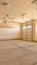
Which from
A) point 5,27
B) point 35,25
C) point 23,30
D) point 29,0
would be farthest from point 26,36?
point 29,0

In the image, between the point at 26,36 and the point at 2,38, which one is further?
the point at 2,38

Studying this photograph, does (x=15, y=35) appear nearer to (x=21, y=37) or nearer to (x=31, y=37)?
(x=21, y=37)

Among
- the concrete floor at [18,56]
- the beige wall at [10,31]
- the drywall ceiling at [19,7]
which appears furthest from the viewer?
the beige wall at [10,31]

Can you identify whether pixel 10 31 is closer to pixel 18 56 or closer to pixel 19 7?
pixel 19 7

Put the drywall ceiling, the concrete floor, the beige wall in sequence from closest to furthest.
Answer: the concrete floor → the drywall ceiling → the beige wall

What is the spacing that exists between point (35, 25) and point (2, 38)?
603 centimetres

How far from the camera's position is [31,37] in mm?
13438

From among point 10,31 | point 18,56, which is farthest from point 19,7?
point 10,31

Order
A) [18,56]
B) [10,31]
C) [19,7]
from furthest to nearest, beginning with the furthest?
[10,31] < [19,7] < [18,56]

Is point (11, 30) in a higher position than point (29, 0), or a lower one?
lower

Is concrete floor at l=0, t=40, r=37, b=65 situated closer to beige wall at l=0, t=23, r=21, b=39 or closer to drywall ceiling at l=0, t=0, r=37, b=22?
drywall ceiling at l=0, t=0, r=37, b=22

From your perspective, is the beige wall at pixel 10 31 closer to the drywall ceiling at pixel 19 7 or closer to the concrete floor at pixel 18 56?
the drywall ceiling at pixel 19 7

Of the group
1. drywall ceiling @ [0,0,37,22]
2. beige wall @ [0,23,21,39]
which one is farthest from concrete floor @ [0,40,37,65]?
beige wall @ [0,23,21,39]

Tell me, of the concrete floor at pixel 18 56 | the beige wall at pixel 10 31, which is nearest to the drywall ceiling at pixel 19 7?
the concrete floor at pixel 18 56
